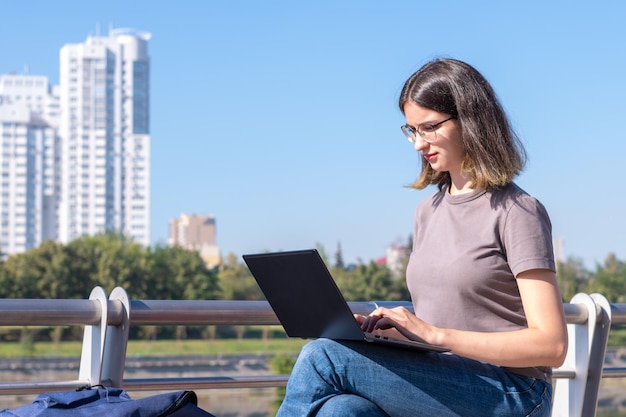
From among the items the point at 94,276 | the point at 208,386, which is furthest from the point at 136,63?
the point at 208,386

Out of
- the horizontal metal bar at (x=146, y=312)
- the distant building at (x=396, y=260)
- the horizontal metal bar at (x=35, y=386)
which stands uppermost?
the horizontal metal bar at (x=146, y=312)

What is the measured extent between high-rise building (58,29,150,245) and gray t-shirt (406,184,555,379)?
338 feet

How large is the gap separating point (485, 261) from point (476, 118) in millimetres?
290

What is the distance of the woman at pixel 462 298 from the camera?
1.87m

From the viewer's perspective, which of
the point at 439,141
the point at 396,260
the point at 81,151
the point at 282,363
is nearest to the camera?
the point at 439,141

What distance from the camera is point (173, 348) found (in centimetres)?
5803

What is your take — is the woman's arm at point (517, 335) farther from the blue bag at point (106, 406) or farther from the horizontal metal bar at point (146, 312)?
the horizontal metal bar at point (146, 312)

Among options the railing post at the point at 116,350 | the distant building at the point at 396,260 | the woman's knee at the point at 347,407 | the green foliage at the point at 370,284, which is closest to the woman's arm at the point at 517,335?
the woman's knee at the point at 347,407

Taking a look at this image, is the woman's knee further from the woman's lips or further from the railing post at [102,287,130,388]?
the railing post at [102,287,130,388]

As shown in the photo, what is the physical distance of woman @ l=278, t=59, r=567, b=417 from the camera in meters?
1.87

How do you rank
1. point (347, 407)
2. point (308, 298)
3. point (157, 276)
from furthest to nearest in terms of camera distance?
point (157, 276) < point (308, 298) < point (347, 407)

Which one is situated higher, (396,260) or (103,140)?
(103,140)

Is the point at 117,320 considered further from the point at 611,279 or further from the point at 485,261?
the point at 611,279

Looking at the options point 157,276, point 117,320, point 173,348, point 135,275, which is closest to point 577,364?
point 117,320
